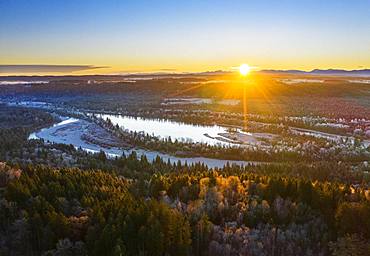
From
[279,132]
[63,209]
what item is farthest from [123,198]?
[279,132]

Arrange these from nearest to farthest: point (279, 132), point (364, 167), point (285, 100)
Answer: point (364, 167) < point (279, 132) < point (285, 100)

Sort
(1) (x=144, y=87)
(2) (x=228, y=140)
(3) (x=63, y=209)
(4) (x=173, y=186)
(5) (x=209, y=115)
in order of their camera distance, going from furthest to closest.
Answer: (1) (x=144, y=87), (5) (x=209, y=115), (2) (x=228, y=140), (4) (x=173, y=186), (3) (x=63, y=209)

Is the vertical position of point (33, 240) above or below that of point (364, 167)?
above

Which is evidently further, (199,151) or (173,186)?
(199,151)

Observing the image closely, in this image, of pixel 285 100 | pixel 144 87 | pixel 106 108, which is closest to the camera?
pixel 106 108

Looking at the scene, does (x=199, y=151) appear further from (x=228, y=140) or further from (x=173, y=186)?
(x=173, y=186)

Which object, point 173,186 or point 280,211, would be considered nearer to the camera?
point 280,211

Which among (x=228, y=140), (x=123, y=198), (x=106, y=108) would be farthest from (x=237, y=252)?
(x=106, y=108)

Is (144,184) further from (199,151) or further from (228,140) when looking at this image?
(228,140)

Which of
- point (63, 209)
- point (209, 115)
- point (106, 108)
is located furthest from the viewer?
point (106, 108)
